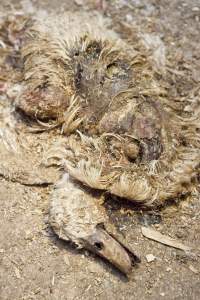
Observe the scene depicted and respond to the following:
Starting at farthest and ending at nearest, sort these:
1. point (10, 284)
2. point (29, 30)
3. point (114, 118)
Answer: point (29, 30) → point (114, 118) → point (10, 284)

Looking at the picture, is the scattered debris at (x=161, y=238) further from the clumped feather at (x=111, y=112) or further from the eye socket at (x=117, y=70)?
the eye socket at (x=117, y=70)

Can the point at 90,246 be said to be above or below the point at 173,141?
below

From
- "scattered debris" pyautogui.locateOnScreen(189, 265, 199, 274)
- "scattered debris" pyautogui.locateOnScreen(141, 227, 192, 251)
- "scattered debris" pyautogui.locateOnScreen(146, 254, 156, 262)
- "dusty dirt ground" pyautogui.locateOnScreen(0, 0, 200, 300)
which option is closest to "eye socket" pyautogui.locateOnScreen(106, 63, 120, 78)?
"dusty dirt ground" pyautogui.locateOnScreen(0, 0, 200, 300)

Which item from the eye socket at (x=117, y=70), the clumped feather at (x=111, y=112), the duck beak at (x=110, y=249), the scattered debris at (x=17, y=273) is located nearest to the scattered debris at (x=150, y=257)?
the duck beak at (x=110, y=249)

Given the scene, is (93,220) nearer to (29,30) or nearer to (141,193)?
(141,193)

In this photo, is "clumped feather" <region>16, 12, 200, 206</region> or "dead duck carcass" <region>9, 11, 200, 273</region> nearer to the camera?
"dead duck carcass" <region>9, 11, 200, 273</region>

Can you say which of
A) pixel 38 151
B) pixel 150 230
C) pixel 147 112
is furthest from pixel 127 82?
pixel 150 230

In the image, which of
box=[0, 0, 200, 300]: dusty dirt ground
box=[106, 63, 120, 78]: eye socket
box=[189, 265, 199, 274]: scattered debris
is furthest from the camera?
box=[106, 63, 120, 78]: eye socket

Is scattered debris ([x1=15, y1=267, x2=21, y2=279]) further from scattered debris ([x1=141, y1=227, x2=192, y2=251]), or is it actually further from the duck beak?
scattered debris ([x1=141, y1=227, x2=192, y2=251])
